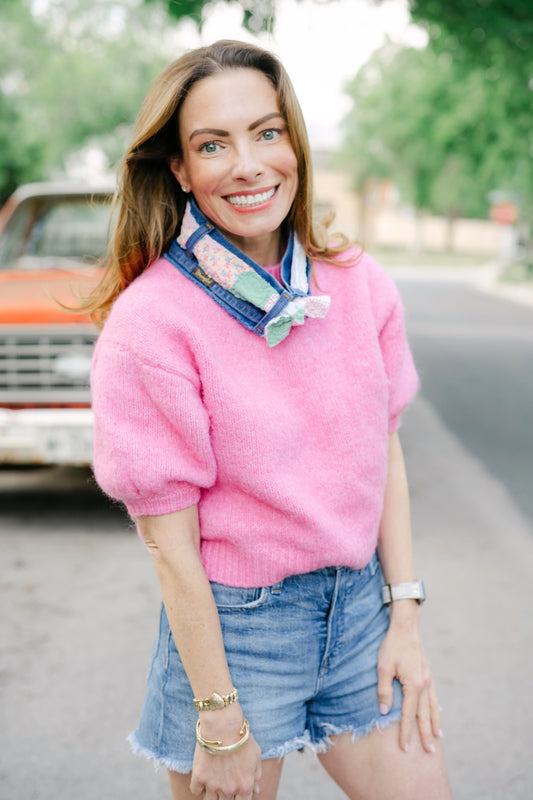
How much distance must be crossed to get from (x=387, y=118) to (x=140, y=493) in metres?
41.5

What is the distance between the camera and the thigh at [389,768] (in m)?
1.67

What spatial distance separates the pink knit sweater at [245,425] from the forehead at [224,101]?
294 millimetres

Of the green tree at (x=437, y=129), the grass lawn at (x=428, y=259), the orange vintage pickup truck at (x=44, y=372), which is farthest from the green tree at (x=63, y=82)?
the orange vintage pickup truck at (x=44, y=372)

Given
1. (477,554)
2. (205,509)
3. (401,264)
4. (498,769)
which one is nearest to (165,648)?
(205,509)

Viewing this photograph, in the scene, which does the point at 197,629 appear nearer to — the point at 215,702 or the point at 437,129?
the point at 215,702

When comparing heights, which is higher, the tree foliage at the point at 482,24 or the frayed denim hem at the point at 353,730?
the tree foliage at the point at 482,24

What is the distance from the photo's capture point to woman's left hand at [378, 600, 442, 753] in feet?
5.62

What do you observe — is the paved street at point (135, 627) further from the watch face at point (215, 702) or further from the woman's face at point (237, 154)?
the woman's face at point (237, 154)

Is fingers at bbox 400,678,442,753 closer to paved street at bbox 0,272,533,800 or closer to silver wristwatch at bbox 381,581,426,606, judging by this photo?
silver wristwatch at bbox 381,581,426,606

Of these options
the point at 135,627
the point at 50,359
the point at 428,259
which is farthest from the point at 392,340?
the point at 428,259

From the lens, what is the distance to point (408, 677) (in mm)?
1743

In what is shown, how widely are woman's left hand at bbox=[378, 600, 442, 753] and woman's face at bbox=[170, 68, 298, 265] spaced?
2.82ft

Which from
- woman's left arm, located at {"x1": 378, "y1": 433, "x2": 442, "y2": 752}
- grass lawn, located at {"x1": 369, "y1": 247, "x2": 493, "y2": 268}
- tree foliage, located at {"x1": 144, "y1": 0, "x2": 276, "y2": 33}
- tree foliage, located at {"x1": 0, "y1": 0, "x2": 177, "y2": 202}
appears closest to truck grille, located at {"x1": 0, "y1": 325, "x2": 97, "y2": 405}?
woman's left arm, located at {"x1": 378, "y1": 433, "x2": 442, "y2": 752}

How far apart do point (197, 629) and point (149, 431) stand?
0.37 metres
